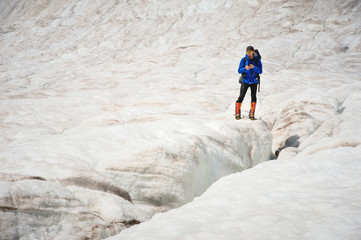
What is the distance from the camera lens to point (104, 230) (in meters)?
5.15

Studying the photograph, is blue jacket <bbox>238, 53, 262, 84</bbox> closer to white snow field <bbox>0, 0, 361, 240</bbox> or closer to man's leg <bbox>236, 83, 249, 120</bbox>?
man's leg <bbox>236, 83, 249, 120</bbox>

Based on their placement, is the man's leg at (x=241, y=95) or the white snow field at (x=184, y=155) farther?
the man's leg at (x=241, y=95)

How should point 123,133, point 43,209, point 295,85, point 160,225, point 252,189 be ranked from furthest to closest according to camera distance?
point 295,85
point 123,133
point 252,189
point 43,209
point 160,225

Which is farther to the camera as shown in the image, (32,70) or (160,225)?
(32,70)

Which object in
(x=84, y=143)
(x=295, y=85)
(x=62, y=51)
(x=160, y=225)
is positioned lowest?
(x=160, y=225)

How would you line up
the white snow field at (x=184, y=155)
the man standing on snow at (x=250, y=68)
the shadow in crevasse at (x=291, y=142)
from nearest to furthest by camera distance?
the white snow field at (x=184, y=155)
the man standing on snow at (x=250, y=68)
the shadow in crevasse at (x=291, y=142)

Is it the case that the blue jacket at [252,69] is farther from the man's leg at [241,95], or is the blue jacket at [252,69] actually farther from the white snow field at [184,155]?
the white snow field at [184,155]

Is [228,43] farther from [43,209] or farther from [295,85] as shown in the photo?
[43,209]

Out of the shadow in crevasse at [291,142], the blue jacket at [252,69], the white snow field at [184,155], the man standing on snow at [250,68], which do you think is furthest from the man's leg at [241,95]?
the shadow in crevasse at [291,142]

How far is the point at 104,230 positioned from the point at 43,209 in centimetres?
105

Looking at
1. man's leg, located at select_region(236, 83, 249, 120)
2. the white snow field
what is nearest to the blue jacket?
man's leg, located at select_region(236, 83, 249, 120)

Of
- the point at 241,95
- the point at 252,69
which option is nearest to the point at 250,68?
the point at 252,69

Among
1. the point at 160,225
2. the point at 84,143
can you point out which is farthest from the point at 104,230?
the point at 84,143

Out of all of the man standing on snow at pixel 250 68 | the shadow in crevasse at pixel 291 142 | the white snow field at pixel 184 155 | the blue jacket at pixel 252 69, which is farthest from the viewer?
the shadow in crevasse at pixel 291 142
